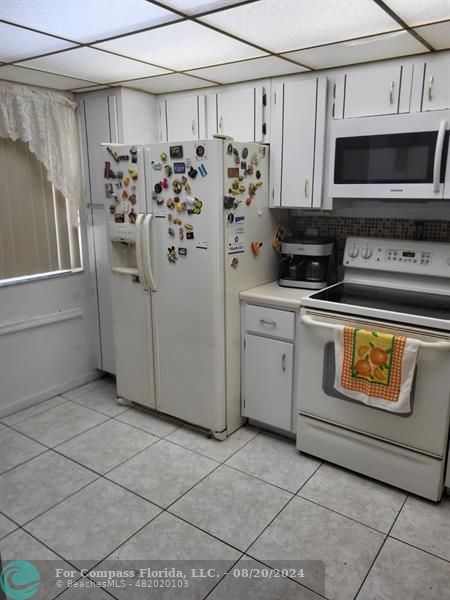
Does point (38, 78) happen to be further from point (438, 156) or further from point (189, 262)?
point (438, 156)

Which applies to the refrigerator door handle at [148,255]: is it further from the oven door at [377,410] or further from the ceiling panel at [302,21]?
the ceiling panel at [302,21]

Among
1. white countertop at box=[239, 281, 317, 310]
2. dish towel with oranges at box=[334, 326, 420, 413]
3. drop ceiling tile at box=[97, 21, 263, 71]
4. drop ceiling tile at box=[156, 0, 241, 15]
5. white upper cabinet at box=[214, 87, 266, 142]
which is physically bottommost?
dish towel with oranges at box=[334, 326, 420, 413]

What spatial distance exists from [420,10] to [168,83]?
1.65 metres

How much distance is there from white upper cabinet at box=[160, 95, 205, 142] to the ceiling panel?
1002 millimetres

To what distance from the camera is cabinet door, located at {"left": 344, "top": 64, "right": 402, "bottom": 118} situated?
2.41m

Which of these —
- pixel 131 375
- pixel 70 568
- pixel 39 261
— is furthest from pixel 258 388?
pixel 39 261

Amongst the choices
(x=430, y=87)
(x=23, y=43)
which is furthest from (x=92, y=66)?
(x=430, y=87)

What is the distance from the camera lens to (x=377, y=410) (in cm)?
238

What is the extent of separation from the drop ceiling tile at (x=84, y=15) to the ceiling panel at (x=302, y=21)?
Answer: 23cm

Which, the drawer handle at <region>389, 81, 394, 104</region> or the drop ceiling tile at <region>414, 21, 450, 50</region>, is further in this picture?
the drawer handle at <region>389, 81, 394, 104</region>

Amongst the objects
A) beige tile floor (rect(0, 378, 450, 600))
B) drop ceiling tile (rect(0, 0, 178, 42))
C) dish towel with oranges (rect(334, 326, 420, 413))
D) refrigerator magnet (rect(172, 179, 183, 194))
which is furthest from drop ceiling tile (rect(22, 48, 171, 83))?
beige tile floor (rect(0, 378, 450, 600))

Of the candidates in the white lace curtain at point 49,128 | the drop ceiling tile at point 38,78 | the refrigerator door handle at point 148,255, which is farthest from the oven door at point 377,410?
the drop ceiling tile at point 38,78

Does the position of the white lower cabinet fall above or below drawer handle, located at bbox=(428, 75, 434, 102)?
below

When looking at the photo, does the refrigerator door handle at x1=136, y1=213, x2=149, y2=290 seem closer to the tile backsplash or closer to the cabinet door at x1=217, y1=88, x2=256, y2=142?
the cabinet door at x1=217, y1=88, x2=256, y2=142
